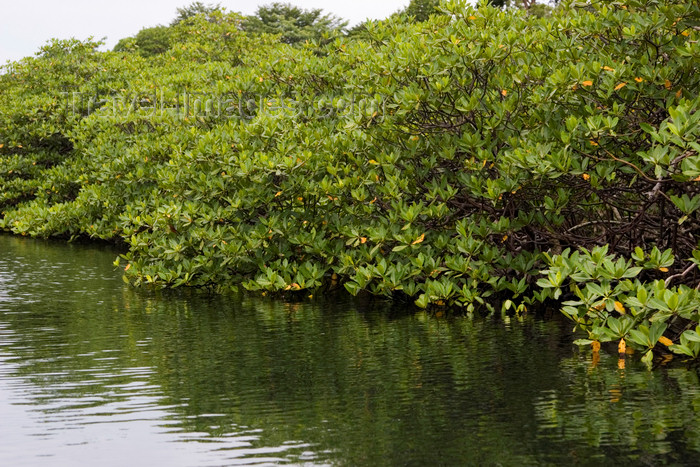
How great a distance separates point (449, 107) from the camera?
917 centimetres

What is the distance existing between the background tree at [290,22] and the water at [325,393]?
3889cm

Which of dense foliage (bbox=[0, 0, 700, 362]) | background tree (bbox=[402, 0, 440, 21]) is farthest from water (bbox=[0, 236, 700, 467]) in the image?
background tree (bbox=[402, 0, 440, 21])

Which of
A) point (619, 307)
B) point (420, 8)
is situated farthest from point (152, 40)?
point (619, 307)

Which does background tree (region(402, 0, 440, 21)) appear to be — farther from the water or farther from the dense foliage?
the water

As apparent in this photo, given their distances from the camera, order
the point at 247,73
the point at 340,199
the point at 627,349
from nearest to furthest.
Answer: the point at 627,349 < the point at 340,199 < the point at 247,73

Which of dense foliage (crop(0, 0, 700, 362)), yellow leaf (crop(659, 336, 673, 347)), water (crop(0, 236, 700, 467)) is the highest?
dense foliage (crop(0, 0, 700, 362))

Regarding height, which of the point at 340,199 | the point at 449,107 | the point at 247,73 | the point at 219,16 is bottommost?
the point at 340,199

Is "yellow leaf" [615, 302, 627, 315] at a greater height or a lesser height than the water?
greater

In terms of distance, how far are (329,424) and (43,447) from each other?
5.40 ft

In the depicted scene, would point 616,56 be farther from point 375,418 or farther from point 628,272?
point 375,418

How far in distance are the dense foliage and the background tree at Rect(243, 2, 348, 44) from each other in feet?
111

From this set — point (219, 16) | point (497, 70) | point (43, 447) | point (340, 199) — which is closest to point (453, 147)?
point (497, 70)

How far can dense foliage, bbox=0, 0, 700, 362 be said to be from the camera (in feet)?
23.6

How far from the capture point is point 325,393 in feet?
19.3
